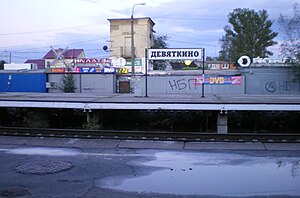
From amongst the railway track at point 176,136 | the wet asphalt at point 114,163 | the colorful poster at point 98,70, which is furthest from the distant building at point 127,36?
the wet asphalt at point 114,163

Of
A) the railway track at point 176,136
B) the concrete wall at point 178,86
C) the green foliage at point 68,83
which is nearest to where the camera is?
the railway track at point 176,136

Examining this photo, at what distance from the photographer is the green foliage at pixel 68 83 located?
38719 mm

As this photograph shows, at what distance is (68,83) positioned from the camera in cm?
3897

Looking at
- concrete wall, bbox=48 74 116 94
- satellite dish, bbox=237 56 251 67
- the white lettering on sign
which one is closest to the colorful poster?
concrete wall, bbox=48 74 116 94

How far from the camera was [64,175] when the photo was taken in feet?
25.5

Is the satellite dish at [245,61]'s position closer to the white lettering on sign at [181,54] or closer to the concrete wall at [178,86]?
the concrete wall at [178,86]

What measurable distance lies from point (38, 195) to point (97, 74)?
33.6 metres

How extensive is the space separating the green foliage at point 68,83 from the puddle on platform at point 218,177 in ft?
100

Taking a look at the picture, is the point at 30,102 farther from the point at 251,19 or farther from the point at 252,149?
the point at 251,19

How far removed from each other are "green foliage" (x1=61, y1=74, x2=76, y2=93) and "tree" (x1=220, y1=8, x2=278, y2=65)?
111ft

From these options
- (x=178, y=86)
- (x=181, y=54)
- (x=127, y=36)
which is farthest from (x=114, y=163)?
(x=127, y=36)

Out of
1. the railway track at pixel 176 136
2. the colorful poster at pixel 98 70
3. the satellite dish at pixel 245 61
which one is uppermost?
the satellite dish at pixel 245 61

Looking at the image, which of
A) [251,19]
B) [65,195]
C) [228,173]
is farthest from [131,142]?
[251,19]

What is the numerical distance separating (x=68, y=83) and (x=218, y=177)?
3305cm
